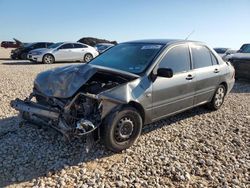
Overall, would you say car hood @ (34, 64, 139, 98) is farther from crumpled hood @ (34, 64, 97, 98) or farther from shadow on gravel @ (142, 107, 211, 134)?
shadow on gravel @ (142, 107, 211, 134)

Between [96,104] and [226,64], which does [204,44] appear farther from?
[96,104]

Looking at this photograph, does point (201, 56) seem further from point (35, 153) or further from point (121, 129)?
point (35, 153)

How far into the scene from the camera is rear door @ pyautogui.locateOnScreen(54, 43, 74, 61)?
1994 cm

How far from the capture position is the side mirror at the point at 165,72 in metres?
4.95

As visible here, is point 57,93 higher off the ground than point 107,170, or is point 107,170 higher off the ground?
point 57,93

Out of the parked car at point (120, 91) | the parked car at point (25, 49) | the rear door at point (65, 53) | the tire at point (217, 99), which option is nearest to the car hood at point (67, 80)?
the parked car at point (120, 91)

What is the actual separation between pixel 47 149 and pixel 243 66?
9.83 meters

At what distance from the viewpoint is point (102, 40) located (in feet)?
140

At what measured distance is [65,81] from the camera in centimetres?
461

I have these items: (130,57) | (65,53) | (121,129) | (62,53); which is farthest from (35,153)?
(65,53)

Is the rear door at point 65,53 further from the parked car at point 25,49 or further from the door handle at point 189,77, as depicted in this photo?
the door handle at point 189,77

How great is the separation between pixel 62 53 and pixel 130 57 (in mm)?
15197

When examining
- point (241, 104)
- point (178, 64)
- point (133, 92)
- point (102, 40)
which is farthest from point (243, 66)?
point (102, 40)

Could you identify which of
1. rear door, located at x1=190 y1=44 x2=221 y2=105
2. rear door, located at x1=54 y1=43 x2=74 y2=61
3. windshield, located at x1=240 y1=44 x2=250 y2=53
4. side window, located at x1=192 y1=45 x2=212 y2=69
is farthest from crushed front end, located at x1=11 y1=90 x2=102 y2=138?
rear door, located at x1=54 y1=43 x2=74 y2=61
